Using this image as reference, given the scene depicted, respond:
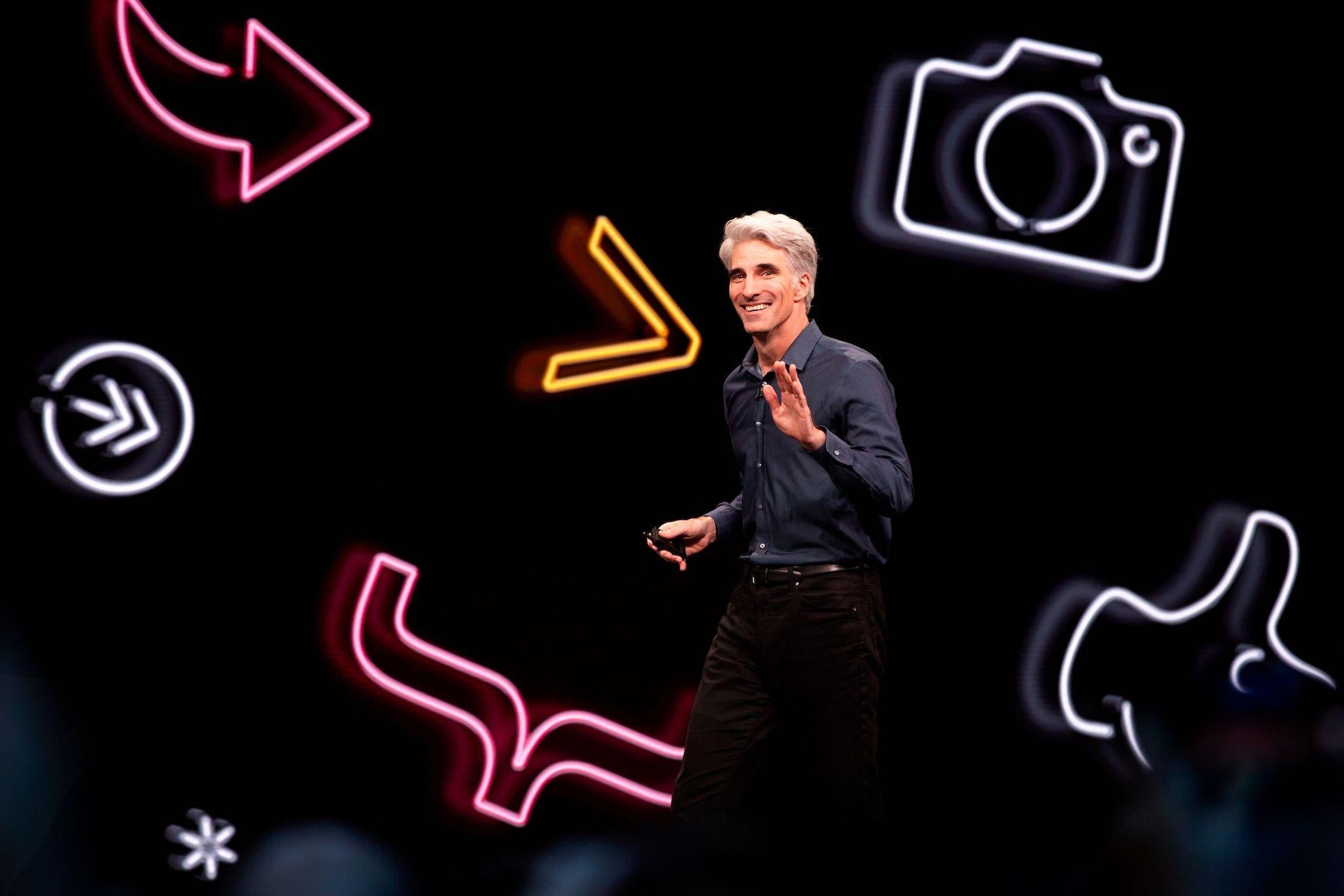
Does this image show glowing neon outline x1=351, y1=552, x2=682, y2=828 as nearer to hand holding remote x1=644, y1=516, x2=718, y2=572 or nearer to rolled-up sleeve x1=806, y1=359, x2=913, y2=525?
hand holding remote x1=644, y1=516, x2=718, y2=572

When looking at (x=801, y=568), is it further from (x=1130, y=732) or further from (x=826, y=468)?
(x=1130, y=732)

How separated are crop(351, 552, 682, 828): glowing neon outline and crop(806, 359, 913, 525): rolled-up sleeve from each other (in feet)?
4.85

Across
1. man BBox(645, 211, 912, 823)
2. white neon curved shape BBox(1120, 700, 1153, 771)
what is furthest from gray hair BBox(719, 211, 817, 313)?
white neon curved shape BBox(1120, 700, 1153, 771)

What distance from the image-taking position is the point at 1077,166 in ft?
15.3

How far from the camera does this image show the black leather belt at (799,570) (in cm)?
333

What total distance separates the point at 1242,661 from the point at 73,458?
3.76m

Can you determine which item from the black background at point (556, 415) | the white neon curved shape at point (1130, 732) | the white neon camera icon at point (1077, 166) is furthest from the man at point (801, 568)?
the white neon curved shape at point (1130, 732)

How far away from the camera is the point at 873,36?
464cm

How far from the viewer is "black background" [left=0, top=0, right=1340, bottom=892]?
13.6 feet

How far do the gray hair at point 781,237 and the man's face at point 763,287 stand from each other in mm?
16

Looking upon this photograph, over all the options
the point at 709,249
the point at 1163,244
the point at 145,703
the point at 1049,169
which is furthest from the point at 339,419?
the point at 1163,244

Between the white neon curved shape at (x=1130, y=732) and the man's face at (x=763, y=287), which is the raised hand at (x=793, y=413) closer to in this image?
the man's face at (x=763, y=287)

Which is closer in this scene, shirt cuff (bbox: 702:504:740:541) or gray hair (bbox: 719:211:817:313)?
gray hair (bbox: 719:211:817:313)

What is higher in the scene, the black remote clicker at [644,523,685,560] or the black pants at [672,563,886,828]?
the black remote clicker at [644,523,685,560]
